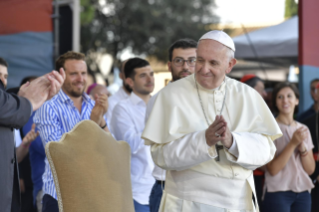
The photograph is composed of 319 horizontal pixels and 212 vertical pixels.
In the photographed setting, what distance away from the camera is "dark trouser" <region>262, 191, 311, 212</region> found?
13.6 feet

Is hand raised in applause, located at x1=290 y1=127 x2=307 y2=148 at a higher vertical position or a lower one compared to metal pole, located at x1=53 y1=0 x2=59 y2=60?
lower

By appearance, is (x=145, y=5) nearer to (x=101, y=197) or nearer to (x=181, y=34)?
(x=181, y=34)

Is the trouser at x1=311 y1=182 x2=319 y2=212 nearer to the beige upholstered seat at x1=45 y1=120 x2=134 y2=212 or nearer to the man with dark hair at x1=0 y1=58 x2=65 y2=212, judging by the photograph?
the beige upholstered seat at x1=45 y1=120 x2=134 y2=212

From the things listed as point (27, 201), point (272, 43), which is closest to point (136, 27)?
point (272, 43)

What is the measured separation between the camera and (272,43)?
24.6ft

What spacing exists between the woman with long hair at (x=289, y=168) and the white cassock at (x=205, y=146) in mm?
1630

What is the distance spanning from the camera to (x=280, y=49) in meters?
7.48

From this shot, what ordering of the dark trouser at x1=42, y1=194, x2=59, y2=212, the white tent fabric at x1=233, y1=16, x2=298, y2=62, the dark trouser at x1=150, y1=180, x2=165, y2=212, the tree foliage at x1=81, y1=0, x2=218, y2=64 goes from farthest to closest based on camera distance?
1. the tree foliage at x1=81, y1=0, x2=218, y2=64
2. the white tent fabric at x1=233, y1=16, x2=298, y2=62
3. the dark trouser at x1=150, y1=180, x2=165, y2=212
4. the dark trouser at x1=42, y1=194, x2=59, y2=212

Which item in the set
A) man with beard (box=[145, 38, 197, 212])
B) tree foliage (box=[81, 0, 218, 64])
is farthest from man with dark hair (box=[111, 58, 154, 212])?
tree foliage (box=[81, 0, 218, 64])

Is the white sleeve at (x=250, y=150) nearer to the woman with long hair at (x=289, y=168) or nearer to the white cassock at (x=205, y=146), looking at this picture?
the white cassock at (x=205, y=146)

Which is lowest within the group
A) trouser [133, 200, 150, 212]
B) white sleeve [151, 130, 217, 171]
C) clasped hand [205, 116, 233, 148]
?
trouser [133, 200, 150, 212]

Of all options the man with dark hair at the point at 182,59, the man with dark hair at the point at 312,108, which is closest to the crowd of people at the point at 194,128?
the man with dark hair at the point at 182,59

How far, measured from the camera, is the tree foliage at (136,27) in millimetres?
21491

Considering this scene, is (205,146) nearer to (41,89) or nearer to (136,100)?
(41,89)
